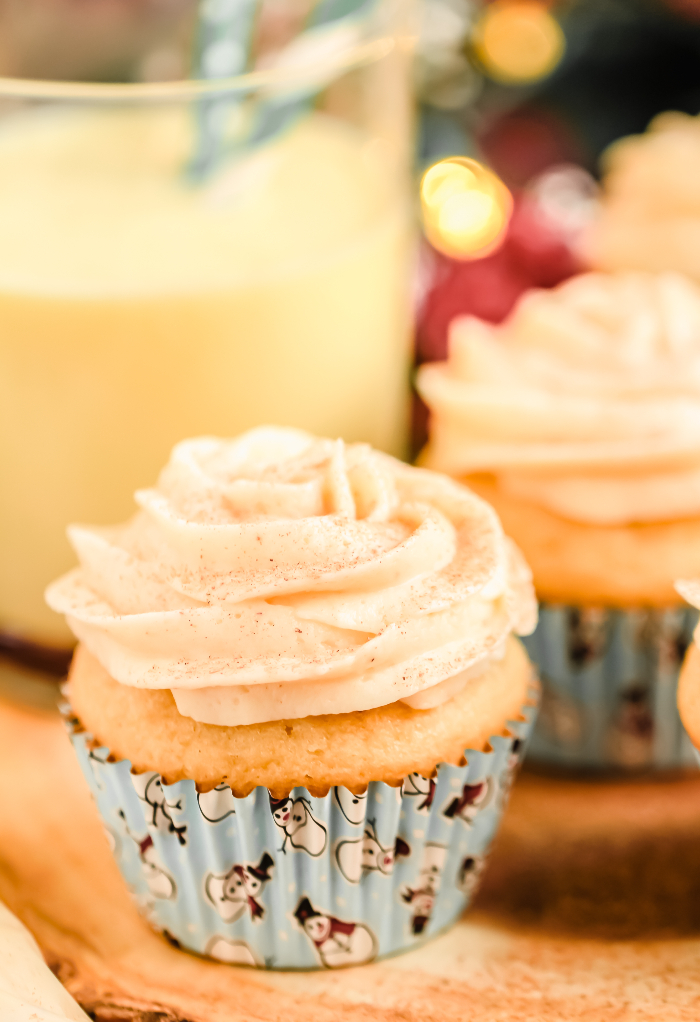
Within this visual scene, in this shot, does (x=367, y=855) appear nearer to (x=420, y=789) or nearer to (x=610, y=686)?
(x=420, y=789)

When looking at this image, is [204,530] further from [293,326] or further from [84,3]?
[84,3]

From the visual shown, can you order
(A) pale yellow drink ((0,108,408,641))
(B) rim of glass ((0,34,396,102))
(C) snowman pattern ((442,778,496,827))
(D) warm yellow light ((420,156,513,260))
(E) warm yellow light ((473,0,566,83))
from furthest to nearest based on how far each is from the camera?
(E) warm yellow light ((473,0,566,83)) → (D) warm yellow light ((420,156,513,260)) → (A) pale yellow drink ((0,108,408,641)) → (B) rim of glass ((0,34,396,102)) → (C) snowman pattern ((442,778,496,827))

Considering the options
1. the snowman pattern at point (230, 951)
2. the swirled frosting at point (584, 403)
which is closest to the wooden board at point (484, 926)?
the snowman pattern at point (230, 951)

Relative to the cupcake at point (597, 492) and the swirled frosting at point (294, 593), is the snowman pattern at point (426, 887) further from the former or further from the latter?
the cupcake at point (597, 492)

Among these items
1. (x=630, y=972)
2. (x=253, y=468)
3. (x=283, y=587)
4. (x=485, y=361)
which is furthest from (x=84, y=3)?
(x=630, y=972)

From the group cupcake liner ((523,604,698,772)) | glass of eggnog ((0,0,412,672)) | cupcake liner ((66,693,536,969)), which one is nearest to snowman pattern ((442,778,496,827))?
cupcake liner ((66,693,536,969))

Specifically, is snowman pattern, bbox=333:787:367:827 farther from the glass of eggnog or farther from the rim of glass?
the rim of glass

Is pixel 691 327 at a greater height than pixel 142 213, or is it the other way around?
pixel 142 213
